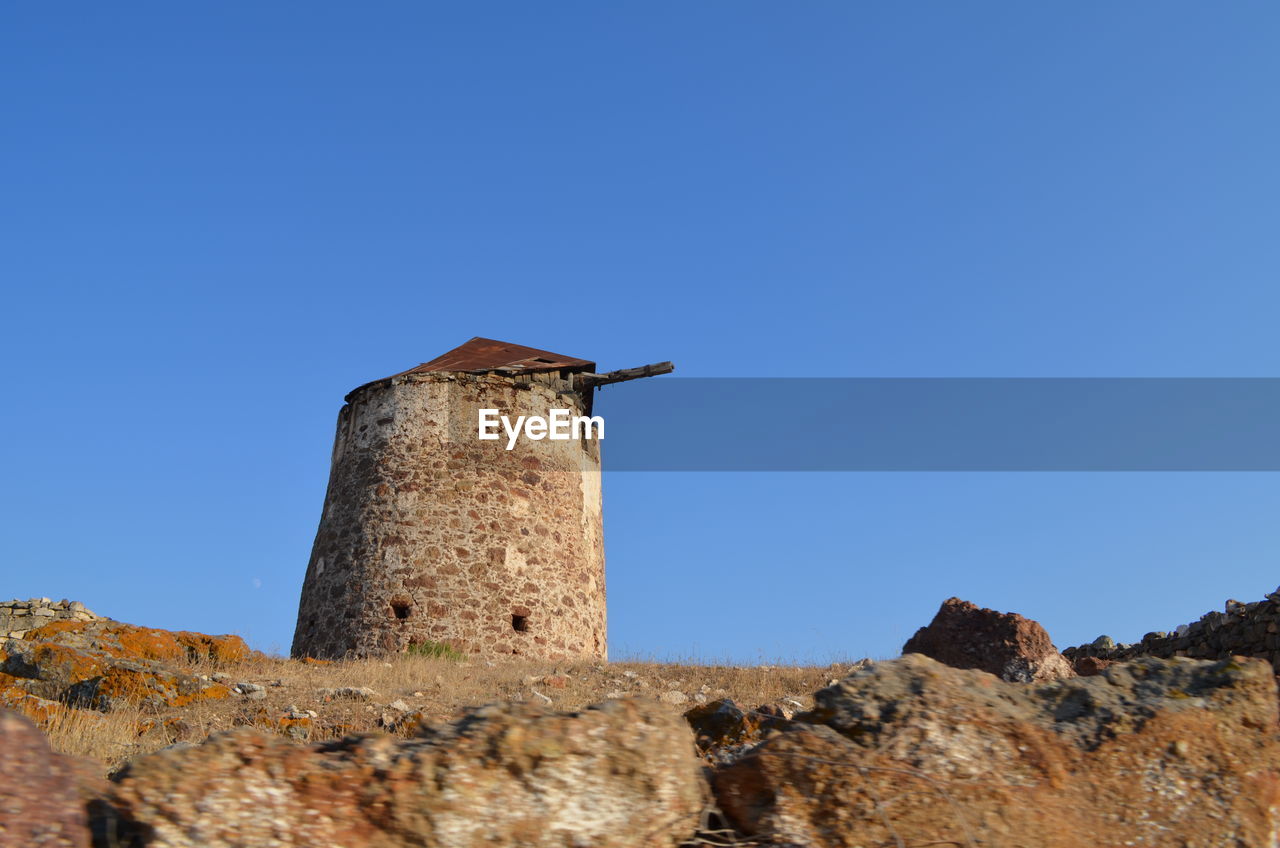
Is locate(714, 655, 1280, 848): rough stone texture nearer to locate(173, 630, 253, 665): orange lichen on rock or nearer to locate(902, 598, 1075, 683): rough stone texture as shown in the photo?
locate(902, 598, 1075, 683): rough stone texture

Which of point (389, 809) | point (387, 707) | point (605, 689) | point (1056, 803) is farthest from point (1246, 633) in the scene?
point (389, 809)

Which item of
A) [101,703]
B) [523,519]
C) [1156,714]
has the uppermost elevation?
[523,519]

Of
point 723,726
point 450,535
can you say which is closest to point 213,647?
point 450,535

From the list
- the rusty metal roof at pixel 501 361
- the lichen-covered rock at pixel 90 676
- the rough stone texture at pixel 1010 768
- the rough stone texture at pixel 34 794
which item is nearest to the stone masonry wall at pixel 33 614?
the lichen-covered rock at pixel 90 676

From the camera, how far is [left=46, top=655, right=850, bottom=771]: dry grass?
688cm

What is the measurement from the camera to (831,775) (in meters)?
2.58

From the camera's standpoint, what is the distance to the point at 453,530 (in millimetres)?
14555

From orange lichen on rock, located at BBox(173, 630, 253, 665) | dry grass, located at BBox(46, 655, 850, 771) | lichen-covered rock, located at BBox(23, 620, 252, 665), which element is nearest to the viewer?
dry grass, located at BBox(46, 655, 850, 771)

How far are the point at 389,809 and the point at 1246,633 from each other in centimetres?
1127

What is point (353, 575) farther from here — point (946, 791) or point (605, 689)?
point (946, 791)

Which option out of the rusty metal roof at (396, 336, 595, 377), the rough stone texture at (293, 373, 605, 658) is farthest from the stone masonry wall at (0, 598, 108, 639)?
the rusty metal roof at (396, 336, 595, 377)

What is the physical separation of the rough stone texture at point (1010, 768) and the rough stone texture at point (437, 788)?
0.31 meters

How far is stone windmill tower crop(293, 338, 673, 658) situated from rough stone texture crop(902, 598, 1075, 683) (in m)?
6.40

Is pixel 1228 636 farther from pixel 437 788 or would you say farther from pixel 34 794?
pixel 34 794
